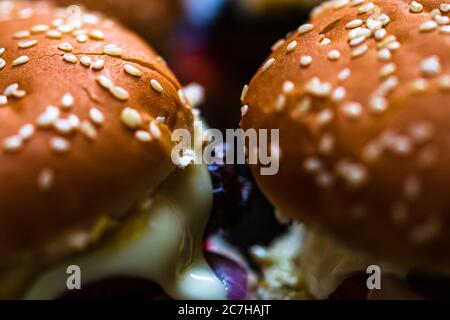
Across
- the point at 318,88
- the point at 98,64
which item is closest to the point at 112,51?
the point at 98,64

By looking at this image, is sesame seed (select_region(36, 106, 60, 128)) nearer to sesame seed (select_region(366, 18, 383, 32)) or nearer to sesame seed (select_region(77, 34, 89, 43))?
sesame seed (select_region(77, 34, 89, 43))

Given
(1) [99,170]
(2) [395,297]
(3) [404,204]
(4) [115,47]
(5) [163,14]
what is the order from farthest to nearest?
1. (5) [163,14]
2. (4) [115,47]
3. (2) [395,297]
4. (1) [99,170]
5. (3) [404,204]

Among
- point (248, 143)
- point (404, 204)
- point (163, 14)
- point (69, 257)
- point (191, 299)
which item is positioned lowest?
point (191, 299)

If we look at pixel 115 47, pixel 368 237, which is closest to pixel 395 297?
pixel 368 237

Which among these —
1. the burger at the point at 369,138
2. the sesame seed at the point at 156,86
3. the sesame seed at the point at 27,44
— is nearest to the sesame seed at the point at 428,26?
the burger at the point at 369,138

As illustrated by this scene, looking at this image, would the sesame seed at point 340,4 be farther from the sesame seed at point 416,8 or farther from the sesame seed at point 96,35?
the sesame seed at point 96,35

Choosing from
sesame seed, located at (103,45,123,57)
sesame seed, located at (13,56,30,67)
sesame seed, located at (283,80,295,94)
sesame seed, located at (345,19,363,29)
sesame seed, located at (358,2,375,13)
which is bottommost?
sesame seed, located at (283,80,295,94)

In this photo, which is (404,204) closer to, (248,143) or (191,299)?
(248,143)

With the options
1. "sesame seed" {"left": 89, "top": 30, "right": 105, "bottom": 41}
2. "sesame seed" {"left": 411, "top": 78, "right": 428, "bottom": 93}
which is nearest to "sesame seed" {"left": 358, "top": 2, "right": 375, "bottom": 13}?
"sesame seed" {"left": 411, "top": 78, "right": 428, "bottom": 93}

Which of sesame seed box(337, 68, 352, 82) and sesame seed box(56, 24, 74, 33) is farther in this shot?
sesame seed box(56, 24, 74, 33)
